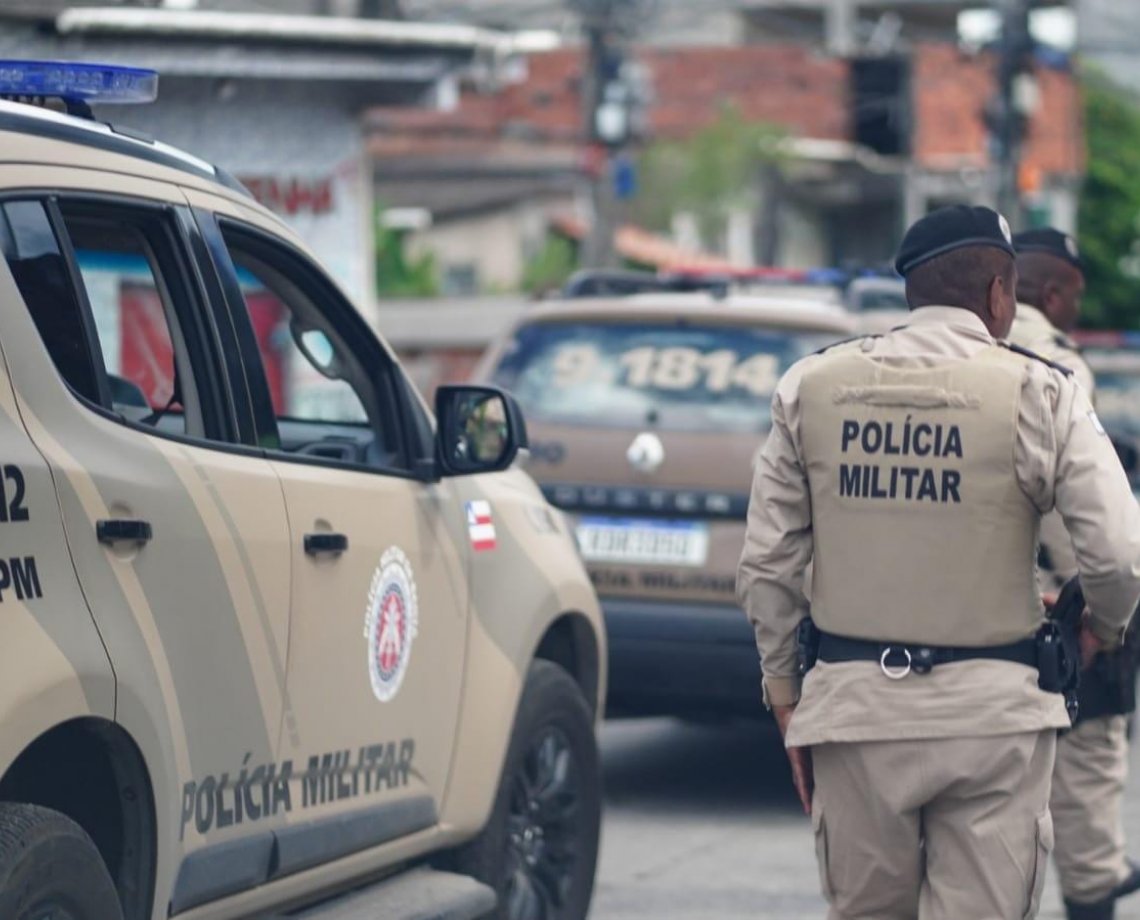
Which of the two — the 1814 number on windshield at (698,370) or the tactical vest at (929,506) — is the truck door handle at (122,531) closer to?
the tactical vest at (929,506)

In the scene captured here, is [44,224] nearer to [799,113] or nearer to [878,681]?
[878,681]

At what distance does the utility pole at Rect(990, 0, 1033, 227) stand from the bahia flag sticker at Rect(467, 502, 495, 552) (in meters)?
21.8

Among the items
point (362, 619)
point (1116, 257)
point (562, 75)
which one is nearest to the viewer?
point (362, 619)

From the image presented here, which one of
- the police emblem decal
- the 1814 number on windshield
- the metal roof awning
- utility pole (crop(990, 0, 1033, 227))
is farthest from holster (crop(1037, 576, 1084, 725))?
utility pole (crop(990, 0, 1033, 227))

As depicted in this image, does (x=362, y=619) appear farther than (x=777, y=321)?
No

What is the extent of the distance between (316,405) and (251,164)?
7363 millimetres

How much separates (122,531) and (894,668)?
1.40m

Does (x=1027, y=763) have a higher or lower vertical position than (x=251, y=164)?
lower

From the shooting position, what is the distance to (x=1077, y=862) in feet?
19.6

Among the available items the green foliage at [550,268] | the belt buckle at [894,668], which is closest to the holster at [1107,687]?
the belt buckle at [894,668]


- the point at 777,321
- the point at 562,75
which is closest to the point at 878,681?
the point at 777,321

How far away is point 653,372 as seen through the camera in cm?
825

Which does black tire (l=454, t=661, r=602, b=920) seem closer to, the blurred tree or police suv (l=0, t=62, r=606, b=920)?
police suv (l=0, t=62, r=606, b=920)

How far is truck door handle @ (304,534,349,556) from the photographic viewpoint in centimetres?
460
